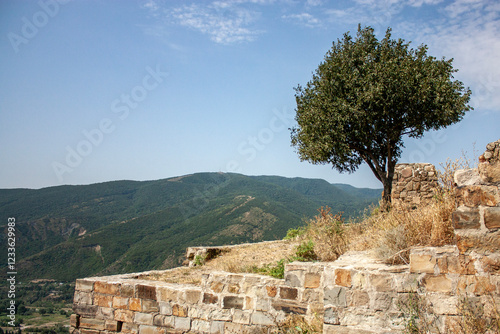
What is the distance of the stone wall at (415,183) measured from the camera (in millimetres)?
9047

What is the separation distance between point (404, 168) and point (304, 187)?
10716 centimetres

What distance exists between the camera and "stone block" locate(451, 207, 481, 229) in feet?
11.9

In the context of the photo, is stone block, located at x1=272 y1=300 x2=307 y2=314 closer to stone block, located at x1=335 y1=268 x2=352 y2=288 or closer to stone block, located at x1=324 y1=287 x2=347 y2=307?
stone block, located at x1=324 y1=287 x2=347 y2=307

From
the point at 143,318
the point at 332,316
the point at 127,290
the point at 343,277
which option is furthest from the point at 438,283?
the point at 127,290

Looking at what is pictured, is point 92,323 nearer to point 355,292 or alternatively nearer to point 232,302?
point 232,302

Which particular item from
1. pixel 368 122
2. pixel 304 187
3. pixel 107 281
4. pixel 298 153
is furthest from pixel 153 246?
pixel 304 187

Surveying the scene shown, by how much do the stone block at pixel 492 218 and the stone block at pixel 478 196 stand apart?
0.21ft

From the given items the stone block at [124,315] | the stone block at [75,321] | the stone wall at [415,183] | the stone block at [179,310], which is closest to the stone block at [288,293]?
the stone block at [179,310]

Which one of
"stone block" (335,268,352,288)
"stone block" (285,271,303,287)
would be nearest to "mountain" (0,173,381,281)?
"stone block" (285,271,303,287)

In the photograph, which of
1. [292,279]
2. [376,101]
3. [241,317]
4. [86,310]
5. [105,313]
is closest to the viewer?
[292,279]

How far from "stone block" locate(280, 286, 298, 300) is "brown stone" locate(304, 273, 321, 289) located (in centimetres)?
20

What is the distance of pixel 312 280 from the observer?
498 cm

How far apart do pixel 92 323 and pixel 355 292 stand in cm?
541

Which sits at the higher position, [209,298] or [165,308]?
[209,298]
